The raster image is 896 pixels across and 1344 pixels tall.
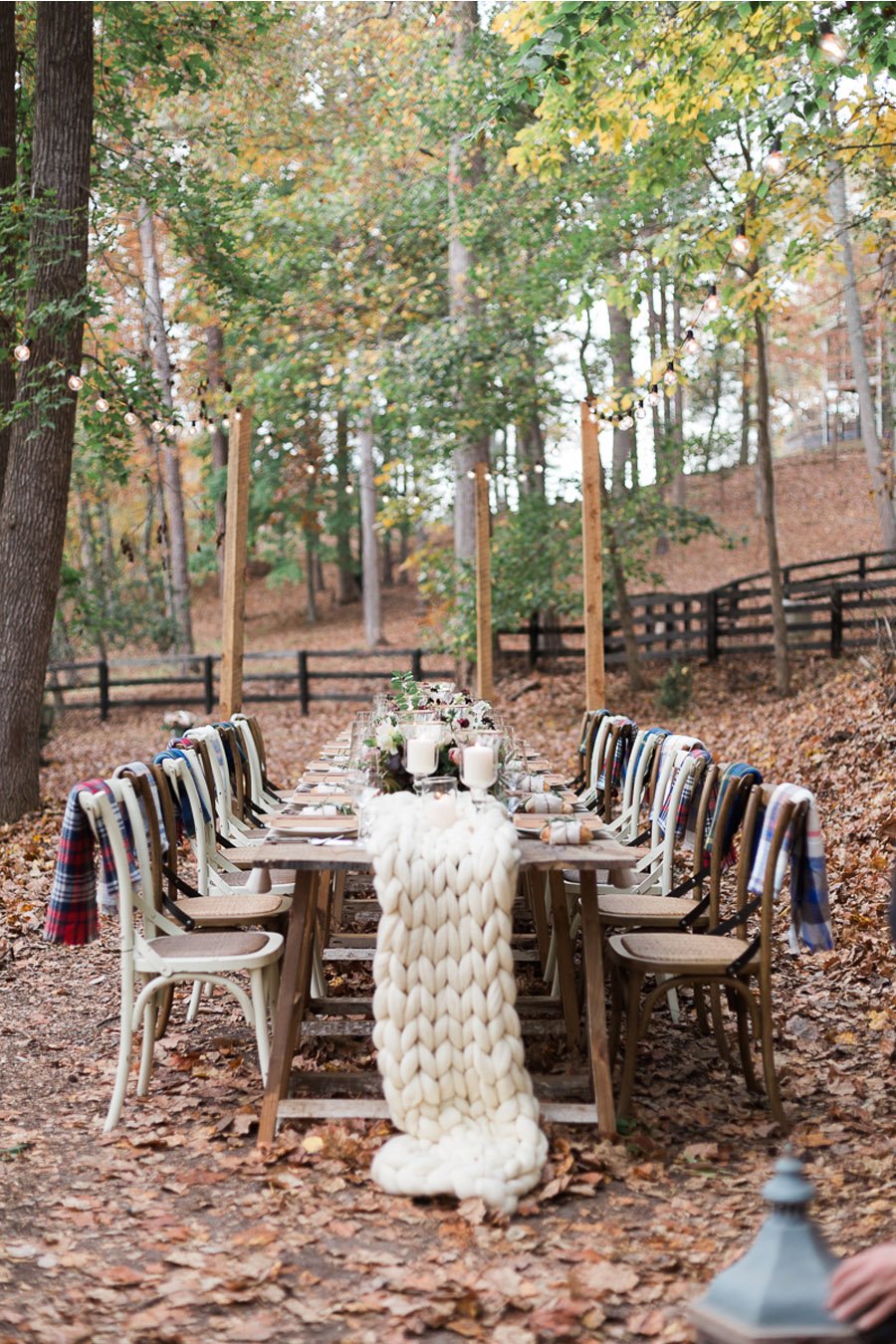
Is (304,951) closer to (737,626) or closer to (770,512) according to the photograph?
(770,512)

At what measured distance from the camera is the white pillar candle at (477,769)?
4.05m

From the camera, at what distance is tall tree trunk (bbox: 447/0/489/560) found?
14062mm

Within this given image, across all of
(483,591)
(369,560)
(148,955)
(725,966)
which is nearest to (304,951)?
(148,955)

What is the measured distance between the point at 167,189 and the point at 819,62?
5.43 meters

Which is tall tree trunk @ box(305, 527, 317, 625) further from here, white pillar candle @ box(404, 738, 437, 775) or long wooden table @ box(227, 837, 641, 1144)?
long wooden table @ box(227, 837, 641, 1144)

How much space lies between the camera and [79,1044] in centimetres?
482

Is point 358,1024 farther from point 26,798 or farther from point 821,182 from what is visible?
point 821,182

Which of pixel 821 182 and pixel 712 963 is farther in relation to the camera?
pixel 821 182

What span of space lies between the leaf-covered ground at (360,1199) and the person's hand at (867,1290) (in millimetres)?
1019

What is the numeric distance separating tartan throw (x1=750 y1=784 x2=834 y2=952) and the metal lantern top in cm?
194

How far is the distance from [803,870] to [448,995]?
3.84 feet

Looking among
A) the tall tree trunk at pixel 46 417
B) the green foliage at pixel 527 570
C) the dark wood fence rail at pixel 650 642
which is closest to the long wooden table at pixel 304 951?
the tall tree trunk at pixel 46 417

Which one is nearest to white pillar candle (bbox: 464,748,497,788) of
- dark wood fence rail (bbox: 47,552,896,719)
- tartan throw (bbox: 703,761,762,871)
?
tartan throw (bbox: 703,761,762,871)

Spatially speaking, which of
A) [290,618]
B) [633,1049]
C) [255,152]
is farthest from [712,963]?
[290,618]
